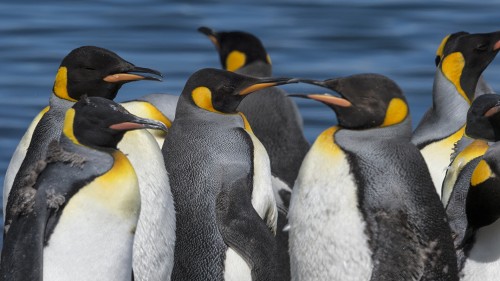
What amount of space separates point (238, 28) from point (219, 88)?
693cm

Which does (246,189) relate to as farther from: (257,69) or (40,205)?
(257,69)

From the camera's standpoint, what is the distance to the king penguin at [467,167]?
460cm

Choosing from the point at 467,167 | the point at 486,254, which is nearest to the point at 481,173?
the point at 486,254

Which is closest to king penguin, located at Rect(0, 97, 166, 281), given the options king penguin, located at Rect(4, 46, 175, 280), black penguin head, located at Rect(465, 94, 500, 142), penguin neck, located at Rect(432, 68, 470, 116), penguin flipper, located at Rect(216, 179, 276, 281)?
king penguin, located at Rect(4, 46, 175, 280)

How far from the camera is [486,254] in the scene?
4.46 m

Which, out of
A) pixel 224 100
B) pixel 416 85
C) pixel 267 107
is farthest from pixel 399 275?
pixel 416 85

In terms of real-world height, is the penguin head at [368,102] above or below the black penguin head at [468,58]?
above

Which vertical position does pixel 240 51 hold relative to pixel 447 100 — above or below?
below

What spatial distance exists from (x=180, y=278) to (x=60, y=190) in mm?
1006

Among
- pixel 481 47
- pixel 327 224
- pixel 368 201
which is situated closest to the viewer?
pixel 368 201

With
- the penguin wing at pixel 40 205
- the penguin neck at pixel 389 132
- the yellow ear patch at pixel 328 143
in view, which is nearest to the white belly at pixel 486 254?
the penguin neck at pixel 389 132

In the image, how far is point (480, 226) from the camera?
4352mm

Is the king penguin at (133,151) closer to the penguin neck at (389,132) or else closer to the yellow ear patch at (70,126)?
the yellow ear patch at (70,126)

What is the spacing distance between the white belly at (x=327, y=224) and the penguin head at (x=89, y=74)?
2.33ft
